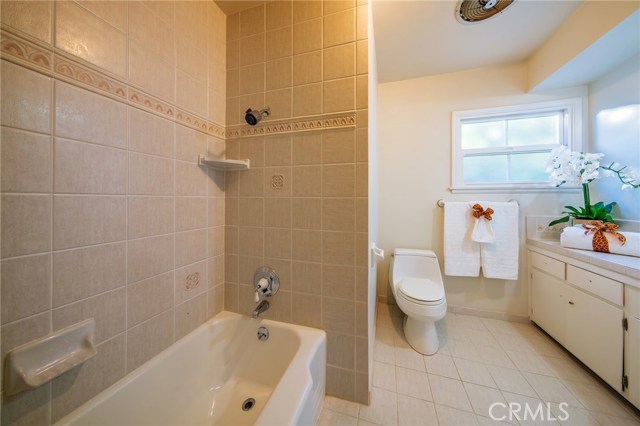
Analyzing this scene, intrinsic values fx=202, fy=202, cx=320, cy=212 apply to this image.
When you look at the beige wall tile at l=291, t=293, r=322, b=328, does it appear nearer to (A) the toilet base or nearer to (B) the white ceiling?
(A) the toilet base

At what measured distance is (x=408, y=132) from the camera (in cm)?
204

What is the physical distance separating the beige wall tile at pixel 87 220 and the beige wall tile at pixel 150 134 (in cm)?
24

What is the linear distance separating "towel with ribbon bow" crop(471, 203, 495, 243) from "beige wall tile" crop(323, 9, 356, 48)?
5.57ft

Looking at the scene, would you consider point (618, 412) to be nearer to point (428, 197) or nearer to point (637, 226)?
point (637, 226)

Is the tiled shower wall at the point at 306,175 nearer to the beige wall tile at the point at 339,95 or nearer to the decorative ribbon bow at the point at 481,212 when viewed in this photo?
the beige wall tile at the point at 339,95

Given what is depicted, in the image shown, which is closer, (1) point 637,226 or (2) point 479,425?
(2) point 479,425

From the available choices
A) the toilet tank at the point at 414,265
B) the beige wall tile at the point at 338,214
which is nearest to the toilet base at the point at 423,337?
the toilet tank at the point at 414,265

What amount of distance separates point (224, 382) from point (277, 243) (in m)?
0.82

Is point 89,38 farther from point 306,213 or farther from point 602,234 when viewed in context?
point 602,234

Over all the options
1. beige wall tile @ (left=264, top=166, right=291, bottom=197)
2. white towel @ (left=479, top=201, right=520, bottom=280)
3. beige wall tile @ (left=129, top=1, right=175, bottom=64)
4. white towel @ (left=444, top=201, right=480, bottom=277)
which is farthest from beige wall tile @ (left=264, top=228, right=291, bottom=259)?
white towel @ (left=479, top=201, right=520, bottom=280)

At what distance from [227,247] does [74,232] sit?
26.7 inches

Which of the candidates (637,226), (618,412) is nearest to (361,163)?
(618,412)

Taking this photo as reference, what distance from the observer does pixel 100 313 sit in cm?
75

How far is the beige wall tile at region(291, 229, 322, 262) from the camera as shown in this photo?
1.12 meters
